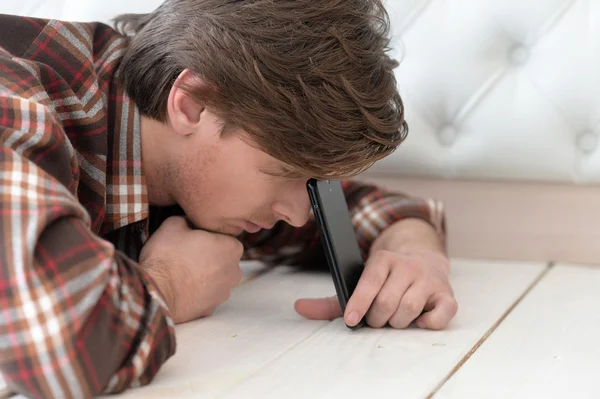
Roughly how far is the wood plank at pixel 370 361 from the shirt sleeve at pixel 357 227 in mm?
222

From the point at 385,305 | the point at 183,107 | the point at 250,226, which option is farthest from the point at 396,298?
→ the point at 183,107

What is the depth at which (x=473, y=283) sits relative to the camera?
4.02 ft

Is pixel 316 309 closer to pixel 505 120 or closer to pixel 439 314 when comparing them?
pixel 439 314

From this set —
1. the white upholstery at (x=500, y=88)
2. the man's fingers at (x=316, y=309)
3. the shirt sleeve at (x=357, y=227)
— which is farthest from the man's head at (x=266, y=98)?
the white upholstery at (x=500, y=88)

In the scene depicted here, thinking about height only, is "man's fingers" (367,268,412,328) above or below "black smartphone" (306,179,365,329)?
below

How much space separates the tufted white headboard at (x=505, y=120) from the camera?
4.46 ft


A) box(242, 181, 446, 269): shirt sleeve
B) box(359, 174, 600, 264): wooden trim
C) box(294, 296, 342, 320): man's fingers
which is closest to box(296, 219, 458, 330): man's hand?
box(294, 296, 342, 320): man's fingers

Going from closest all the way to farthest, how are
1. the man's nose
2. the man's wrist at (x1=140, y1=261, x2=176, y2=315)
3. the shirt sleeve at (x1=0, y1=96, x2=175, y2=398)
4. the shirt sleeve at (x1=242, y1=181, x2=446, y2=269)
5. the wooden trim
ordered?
the shirt sleeve at (x1=0, y1=96, x2=175, y2=398) → the man's wrist at (x1=140, y1=261, x2=176, y2=315) → the man's nose → the shirt sleeve at (x1=242, y1=181, x2=446, y2=269) → the wooden trim

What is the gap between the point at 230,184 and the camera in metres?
1.02

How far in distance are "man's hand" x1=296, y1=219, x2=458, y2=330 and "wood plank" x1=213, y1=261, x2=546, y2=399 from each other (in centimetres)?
2

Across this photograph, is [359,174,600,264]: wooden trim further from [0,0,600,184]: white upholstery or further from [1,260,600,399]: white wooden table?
[1,260,600,399]: white wooden table

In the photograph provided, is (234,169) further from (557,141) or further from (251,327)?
(557,141)

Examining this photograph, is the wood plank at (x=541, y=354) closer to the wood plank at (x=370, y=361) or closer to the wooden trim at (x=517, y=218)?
the wood plank at (x=370, y=361)

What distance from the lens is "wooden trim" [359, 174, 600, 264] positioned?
55.0 inches
